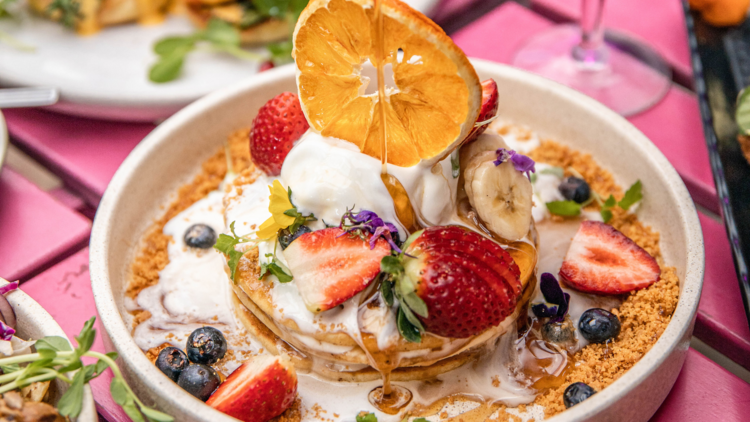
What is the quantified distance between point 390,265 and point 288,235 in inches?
13.1

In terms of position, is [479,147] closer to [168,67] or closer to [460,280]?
[460,280]

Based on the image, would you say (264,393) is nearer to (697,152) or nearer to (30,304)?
(30,304)

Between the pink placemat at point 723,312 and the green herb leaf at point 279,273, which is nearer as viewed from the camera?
the green herb leaf at point 279,273

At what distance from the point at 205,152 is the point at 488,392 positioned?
1.22m

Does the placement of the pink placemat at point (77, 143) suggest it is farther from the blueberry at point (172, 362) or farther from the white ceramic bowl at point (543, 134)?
the blueberry at point (172, 362)

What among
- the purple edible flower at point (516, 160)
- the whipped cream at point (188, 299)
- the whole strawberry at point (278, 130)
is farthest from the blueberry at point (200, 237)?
the purple edible flower at point (516, 160)

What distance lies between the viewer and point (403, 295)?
1.43 m

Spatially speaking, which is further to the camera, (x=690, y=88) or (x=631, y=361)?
(x=690, y=88)

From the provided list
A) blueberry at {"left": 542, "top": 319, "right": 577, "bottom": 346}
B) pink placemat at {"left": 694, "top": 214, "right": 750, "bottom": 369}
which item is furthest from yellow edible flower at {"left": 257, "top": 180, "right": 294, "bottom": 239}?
pink placemat at {"left": 694, "top": 214, "right": 750, "bottom": 369}

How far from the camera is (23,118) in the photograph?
256cm

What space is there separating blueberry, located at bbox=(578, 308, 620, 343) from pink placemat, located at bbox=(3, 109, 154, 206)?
63.6 inches

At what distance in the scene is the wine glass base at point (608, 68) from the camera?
8.40 ft

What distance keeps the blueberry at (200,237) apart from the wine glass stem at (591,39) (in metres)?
1.59

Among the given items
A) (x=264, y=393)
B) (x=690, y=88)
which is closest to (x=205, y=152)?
(x=264, y=393)
